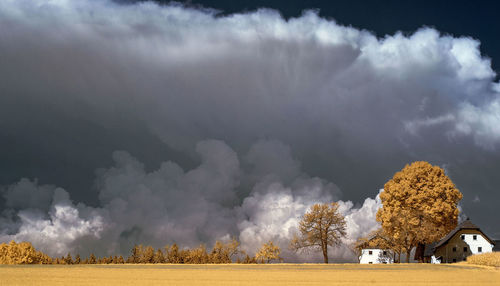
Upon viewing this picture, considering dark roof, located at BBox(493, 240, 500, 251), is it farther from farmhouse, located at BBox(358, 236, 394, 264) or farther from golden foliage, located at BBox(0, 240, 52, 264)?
golden foliage, located at BBox(0, 240, 52, 264)

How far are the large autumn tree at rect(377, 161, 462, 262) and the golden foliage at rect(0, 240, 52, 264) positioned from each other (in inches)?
1880

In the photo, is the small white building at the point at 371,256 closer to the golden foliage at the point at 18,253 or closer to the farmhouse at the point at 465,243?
the farmhouse at the point at 465,243

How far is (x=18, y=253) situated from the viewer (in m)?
59.2

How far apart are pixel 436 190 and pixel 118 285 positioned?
58255 millimetres

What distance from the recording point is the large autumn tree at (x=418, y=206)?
72188 mm

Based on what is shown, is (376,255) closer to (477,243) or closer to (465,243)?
(465,243)

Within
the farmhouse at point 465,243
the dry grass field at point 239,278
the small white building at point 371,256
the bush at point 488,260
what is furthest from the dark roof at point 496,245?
the dry grass field at point 239,278

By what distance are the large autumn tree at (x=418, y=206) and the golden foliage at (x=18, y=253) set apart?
157ft

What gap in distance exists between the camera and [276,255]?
69375 mm

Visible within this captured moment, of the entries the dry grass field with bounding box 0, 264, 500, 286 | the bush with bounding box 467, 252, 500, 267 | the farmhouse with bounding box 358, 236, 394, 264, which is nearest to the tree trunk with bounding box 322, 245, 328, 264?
the bush with bounding box 467, 252, 500, 267

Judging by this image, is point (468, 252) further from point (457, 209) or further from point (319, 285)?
point (319, 285)

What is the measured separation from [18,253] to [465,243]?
231ft

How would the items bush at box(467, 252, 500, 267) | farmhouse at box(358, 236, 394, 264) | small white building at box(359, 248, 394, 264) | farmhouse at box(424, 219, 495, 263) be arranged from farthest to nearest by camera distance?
1. small white building at box(359, 248, 394, 264)
2. farmhouse at box(358, 236, 394, 264)
3. farmhouse at box(424, 219, 495, 263)
4. bush at box(467, 252, 500, 267)

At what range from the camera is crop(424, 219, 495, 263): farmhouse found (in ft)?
287
